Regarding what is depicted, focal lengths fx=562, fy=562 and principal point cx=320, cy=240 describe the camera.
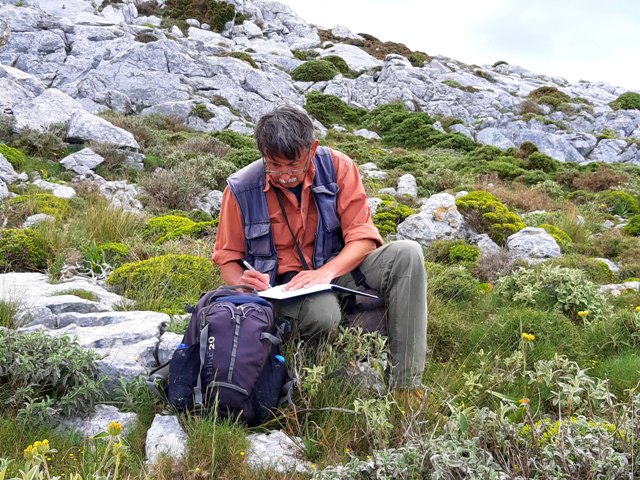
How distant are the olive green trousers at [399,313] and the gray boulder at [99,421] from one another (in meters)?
1.07

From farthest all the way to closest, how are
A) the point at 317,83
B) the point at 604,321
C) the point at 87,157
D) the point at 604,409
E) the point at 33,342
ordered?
the point at 317,83
the point at 87,157
the point at 604,321
the point at 33,342
the point at 604,409

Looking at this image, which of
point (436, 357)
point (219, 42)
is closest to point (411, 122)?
point (219, 42)

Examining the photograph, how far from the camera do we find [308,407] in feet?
10.1

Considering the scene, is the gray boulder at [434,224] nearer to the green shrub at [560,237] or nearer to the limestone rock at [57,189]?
the green shrub at [560,237]

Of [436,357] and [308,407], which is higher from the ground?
[308,407]

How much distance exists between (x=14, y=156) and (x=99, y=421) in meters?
9.96

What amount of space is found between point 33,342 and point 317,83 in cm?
3074

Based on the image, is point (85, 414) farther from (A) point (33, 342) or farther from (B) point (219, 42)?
(B) point (219, 42)

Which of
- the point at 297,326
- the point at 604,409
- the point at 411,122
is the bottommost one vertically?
the point at 411,122

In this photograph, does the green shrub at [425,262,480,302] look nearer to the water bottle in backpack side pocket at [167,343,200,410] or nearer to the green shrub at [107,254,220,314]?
the green shrub at [107,254,220,314]

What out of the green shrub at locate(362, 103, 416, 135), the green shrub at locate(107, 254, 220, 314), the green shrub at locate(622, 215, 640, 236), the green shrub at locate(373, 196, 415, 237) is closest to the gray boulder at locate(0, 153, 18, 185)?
the green shrub at locate(107, 254, 220, 314)

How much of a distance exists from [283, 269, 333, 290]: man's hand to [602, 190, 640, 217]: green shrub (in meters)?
11.3

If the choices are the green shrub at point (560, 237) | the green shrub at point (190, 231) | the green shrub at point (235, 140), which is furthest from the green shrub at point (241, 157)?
→ the green shrub at point (560, 237)


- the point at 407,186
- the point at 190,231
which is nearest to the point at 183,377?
the point at 190,231
